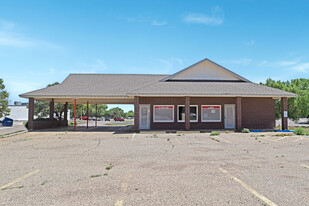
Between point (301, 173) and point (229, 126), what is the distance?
14.9 m

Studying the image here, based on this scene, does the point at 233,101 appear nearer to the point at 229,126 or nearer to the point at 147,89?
the point at 229,126

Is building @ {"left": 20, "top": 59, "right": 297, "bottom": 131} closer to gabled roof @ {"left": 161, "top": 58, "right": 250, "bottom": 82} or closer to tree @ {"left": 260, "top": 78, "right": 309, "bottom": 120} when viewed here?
gabled roof @ {"left": 161, "top": 58, "right": 250, "bottom": 82}

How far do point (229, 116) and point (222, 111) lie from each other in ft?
2.85

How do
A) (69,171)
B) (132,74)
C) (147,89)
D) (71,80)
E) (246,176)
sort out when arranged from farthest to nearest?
1. (132,74)
2. (71,80)
3. (147,89)
4. (69,171)
5. (246,176)

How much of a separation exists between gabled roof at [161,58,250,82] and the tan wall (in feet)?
7.77

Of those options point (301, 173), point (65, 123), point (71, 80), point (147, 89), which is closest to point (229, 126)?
point (147, 89)

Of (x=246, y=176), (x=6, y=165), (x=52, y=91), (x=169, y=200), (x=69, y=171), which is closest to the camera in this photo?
(x=169, y=200)

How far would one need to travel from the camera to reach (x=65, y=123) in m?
27.5

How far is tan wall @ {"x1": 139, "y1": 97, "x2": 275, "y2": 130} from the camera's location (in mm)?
20094

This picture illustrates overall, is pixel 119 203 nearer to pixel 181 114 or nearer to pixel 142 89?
pixel 142 89

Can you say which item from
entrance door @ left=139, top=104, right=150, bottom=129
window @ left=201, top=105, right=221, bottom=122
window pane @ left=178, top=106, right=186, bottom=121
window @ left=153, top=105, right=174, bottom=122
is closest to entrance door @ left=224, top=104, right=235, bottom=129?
window @ left=201, top=105, right=221, bottom=122

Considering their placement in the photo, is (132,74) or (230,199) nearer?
(230,199)

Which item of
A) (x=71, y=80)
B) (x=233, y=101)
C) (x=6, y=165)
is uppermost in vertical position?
(x=71, y=80)

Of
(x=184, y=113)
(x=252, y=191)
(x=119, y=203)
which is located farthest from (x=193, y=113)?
(x=119, y=203)
